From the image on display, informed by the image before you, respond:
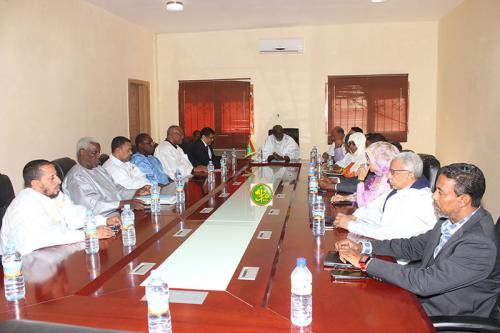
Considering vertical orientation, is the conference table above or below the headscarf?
below

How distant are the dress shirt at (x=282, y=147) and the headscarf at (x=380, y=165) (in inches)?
153

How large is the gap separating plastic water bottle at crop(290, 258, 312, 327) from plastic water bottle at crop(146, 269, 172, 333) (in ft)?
1.31

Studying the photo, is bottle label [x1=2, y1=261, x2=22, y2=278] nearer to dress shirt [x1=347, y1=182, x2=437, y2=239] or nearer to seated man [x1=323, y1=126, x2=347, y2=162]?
dress shirt [x1=347, y1=182, x2=437, y2=239]

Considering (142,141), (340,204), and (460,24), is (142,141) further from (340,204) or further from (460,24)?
(460,24)

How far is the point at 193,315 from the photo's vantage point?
1.45 m

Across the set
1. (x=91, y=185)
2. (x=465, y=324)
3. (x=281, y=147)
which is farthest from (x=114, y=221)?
(x=281, y=147)

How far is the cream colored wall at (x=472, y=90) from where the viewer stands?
4945 mm

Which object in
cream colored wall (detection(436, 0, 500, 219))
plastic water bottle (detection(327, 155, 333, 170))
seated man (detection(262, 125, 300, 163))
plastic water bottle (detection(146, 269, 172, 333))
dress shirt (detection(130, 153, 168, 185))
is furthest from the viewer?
seated man (detection(262, 125, 300, 163))

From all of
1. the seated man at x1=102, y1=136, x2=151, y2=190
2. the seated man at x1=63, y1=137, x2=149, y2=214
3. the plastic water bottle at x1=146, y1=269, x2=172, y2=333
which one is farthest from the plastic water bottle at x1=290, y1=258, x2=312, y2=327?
the seated man at x1=102, y1=136, x2=151, y2=190

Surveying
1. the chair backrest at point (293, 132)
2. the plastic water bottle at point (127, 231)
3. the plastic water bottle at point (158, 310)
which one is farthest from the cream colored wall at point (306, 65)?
the plastic water bottle at point (158, 310)

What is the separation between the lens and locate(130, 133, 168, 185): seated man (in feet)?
15.8

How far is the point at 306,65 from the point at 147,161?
3814mm

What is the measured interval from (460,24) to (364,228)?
4.95 meters

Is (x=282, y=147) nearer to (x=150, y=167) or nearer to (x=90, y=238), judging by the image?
(x=150, y=167)
